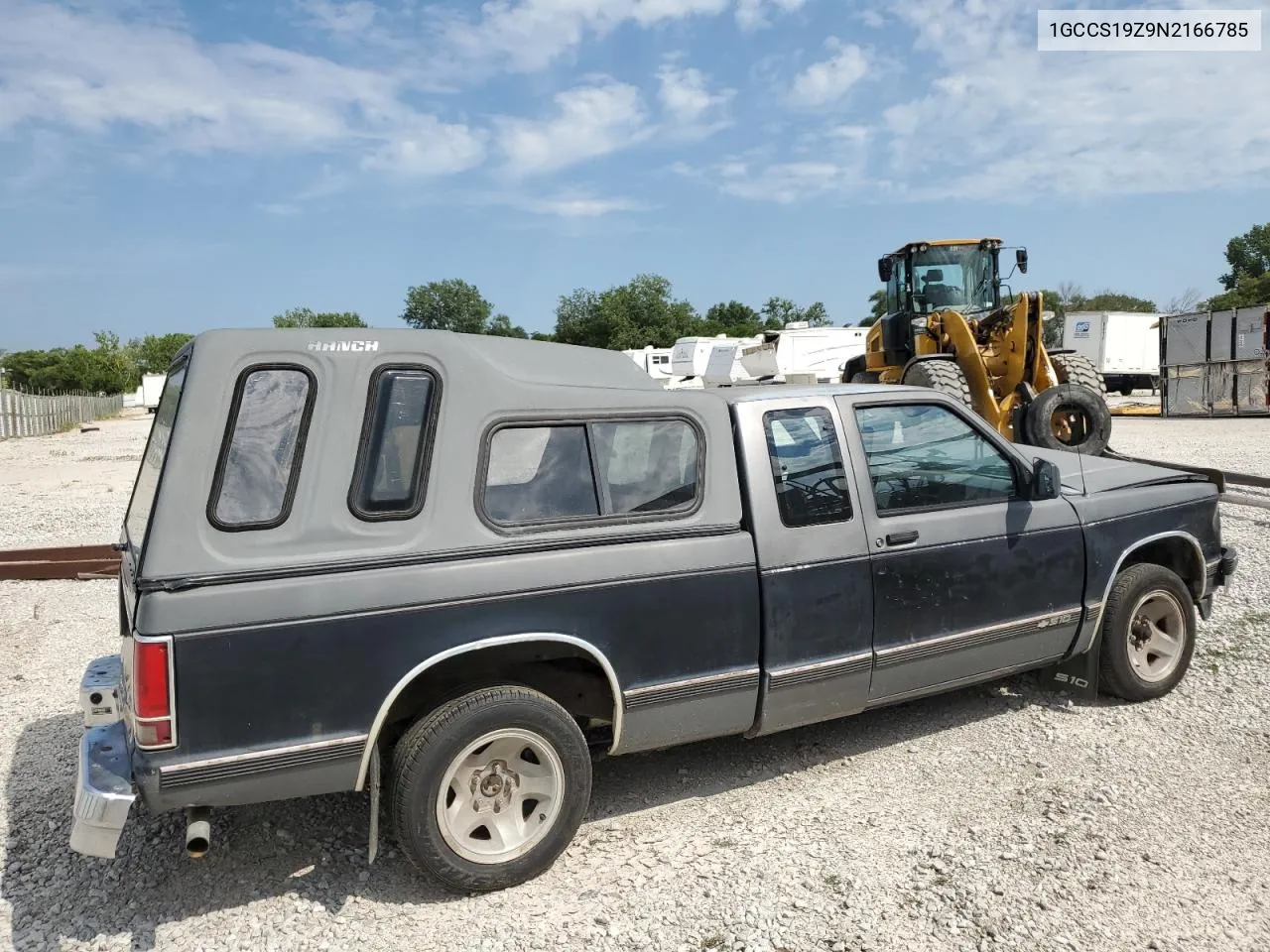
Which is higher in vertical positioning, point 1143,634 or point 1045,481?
point 1045,481

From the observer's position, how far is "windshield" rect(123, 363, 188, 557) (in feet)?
10.6

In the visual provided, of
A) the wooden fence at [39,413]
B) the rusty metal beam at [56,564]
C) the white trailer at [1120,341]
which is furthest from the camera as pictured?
the white trailer at [1120,341]

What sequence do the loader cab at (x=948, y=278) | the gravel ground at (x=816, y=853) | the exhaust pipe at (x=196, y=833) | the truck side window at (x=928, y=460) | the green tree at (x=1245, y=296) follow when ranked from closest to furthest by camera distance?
the exhaust pipe at (x=196, y=833)
the gravel ground at (x=816, y=853)
the truck side window at (x=928, y=460)
the loader cab at (x=948, y=278)
the green tree at (x=1245, y=296)

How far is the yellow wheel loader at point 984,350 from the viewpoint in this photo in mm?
12203

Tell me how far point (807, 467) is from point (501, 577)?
4.87ft

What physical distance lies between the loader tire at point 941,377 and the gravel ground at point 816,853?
759 centimetres

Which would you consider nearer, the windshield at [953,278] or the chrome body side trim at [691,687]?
the chrome body side trim at [691,687]

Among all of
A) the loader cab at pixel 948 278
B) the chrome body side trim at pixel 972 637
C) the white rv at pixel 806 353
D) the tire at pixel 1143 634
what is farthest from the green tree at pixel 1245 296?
the chrome body side trim at pixel 972 637

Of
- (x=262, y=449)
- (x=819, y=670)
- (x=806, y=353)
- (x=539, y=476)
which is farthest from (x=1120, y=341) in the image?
(x=262, y=449)

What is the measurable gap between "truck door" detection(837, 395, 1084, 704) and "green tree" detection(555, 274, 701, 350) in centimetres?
7443

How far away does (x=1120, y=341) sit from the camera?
1351 inches

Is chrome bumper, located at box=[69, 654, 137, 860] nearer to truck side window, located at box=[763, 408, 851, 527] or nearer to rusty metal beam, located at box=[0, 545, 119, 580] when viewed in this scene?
truck side window, located at box=[763, 408, 851, 527]

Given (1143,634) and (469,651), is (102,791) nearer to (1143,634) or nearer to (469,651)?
(469,651)

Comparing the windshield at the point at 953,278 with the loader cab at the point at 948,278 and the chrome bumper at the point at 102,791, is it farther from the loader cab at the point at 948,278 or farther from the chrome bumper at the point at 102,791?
the chrome bumper at the point at 102,791
